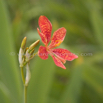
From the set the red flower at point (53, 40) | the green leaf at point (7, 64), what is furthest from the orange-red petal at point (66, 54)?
the green leaf at point (7, 64)

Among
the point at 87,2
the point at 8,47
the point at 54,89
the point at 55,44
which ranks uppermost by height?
the point at 55,44

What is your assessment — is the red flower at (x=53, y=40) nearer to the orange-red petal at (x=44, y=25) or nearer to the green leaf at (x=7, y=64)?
the orange-red petal at (x=44, y=25)

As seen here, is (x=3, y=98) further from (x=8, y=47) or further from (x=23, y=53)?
(x=23, y=53)

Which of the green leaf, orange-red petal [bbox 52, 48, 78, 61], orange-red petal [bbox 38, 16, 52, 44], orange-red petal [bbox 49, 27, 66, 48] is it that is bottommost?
the green leaf

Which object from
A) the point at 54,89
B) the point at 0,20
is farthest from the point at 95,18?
the point at 0,20

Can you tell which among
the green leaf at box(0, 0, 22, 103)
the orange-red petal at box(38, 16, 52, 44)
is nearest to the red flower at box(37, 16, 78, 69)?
the orange-red petal at box(38, 16, 52, 44)

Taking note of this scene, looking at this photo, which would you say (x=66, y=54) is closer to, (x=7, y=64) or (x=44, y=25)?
(x=44, y=25)

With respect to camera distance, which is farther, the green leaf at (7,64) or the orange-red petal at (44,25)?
the green leaf at (7,64)

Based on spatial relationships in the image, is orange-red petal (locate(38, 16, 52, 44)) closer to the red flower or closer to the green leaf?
the red flower

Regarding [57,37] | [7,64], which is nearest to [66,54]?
[57,37]

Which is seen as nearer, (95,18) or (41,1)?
(95,18)

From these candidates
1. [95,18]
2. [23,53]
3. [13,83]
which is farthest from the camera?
[95,18]
